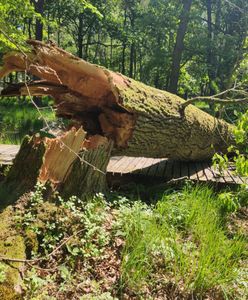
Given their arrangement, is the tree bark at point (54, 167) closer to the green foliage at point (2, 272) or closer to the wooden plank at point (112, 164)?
the green foliage at point (2, 272)

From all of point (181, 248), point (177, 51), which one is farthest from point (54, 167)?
point (177, 51)

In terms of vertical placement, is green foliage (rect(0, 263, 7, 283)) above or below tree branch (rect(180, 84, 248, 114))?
below

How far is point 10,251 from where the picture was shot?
254cm

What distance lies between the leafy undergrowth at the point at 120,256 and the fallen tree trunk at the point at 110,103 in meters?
1.18

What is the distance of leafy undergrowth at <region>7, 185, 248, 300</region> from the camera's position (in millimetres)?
2656

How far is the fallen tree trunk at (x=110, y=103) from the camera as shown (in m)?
3.58

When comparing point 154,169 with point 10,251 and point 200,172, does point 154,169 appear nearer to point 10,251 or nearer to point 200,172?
point 200,172

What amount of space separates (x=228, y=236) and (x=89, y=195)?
1730 mm

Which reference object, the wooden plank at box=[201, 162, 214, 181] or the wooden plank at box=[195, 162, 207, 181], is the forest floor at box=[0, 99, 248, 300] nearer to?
the wooden plank at box=[195, 162, 207, 181]

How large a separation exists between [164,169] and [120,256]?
2.75m

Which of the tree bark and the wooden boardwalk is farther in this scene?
the wooden boardwalk

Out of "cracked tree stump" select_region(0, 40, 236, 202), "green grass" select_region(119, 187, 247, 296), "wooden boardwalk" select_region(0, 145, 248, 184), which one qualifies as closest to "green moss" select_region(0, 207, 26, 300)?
"cracked tree stump" select_region(0, 40, 236, 202)

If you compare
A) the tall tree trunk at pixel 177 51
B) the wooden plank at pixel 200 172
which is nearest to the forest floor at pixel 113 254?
the wooden plank at pixel 200 172

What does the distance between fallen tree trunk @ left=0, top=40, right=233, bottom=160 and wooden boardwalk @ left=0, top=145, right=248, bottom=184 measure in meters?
0.37
